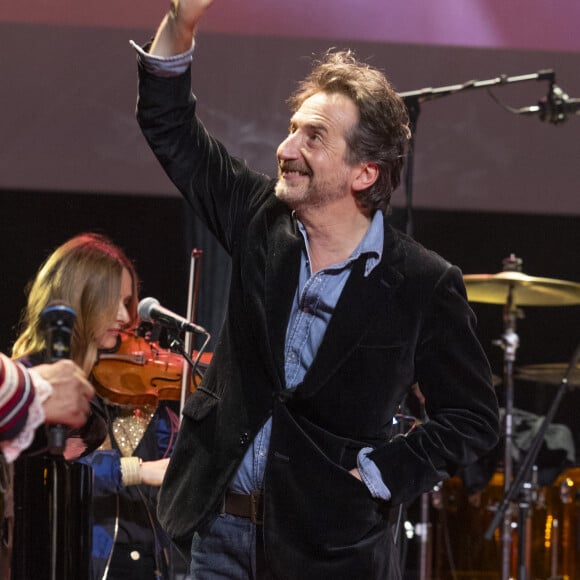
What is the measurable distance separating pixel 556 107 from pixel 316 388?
3.20 meters

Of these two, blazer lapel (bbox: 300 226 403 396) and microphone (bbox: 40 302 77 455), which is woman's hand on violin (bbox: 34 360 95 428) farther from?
blazer lapel (bbox: 300 226 403 396)

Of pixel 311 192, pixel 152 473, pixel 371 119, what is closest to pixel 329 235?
pixel 311 192

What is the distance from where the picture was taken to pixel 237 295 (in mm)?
2977

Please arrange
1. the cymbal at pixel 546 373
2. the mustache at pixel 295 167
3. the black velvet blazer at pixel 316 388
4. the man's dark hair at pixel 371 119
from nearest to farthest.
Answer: the black velvet blazer at pixel 316 388
the mustache at pixel 295 167
the man's dark hair at pixel 371 119
the cymbal at pixel 546 373

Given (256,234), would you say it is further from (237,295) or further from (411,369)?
(411,369)

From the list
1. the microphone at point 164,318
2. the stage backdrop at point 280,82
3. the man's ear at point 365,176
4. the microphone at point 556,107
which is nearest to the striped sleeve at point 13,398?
the man's ear at point 365,176

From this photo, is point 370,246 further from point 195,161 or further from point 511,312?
point 511,312

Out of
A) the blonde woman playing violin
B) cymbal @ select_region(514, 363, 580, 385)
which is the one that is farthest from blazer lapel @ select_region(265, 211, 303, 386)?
cymbal @ select_region(514, 363, 580, 385)

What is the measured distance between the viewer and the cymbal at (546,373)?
6613mm

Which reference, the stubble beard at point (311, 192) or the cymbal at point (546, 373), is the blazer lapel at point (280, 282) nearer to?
the stubble beard at point (311, 192)

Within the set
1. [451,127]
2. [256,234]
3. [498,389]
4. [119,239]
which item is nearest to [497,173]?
Answer: [451,127]

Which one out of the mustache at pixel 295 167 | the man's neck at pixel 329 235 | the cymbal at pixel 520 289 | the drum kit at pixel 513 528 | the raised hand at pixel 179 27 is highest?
the cymbal at pixel 520 289

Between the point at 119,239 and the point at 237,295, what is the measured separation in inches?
156

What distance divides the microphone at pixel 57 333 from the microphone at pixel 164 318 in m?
1.41
